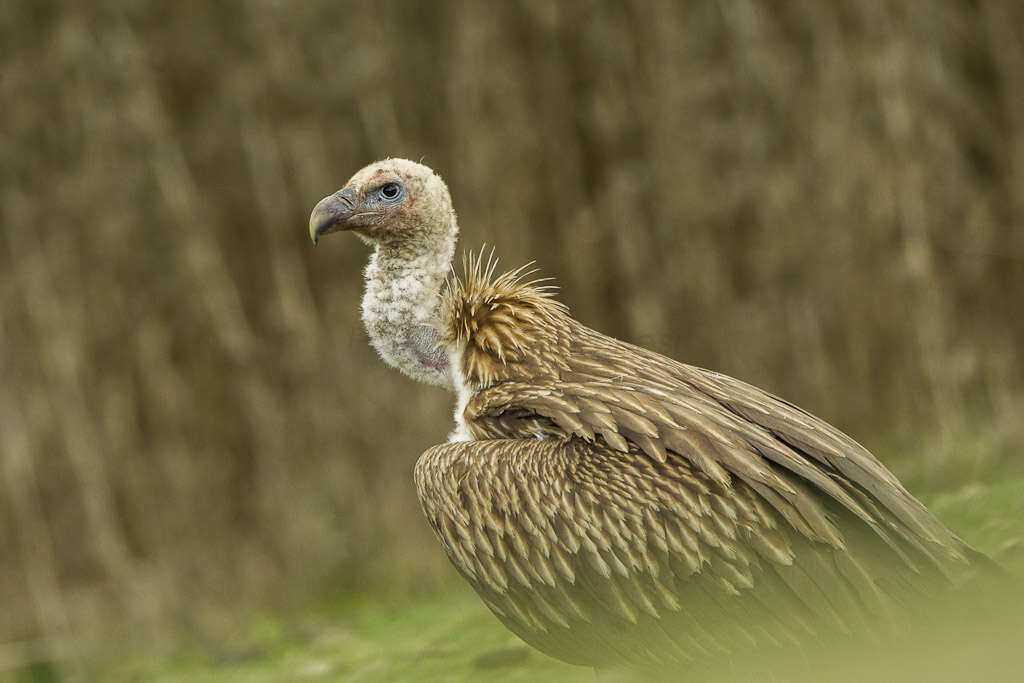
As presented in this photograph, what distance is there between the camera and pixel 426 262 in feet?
18.0

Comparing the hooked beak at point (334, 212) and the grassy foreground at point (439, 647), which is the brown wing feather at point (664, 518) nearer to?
the grassy foreground at point (439, 647)

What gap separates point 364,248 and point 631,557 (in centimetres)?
588

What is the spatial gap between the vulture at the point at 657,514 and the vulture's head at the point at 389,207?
2.04ft

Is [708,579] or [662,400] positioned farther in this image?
[662,400]

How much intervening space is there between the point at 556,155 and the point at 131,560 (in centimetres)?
443

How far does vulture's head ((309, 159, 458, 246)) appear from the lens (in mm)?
5355

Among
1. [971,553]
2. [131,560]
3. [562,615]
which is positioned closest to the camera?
[971,553]

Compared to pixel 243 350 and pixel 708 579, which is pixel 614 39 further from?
pixel 708 579

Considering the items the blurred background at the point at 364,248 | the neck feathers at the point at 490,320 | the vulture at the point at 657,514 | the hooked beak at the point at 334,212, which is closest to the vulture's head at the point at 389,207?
the hooked beak at the point at 334,212

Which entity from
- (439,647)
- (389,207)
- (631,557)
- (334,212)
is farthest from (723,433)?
(439,647)

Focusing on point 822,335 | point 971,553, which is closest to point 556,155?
point 822,335

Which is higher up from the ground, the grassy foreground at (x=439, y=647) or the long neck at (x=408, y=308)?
the long neck at (x=408, y=308)

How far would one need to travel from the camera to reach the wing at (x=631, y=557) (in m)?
4.02

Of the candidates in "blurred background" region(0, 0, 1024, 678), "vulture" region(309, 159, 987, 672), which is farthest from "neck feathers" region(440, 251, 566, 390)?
"blurred background" region(0, 0, 1024, 678)
